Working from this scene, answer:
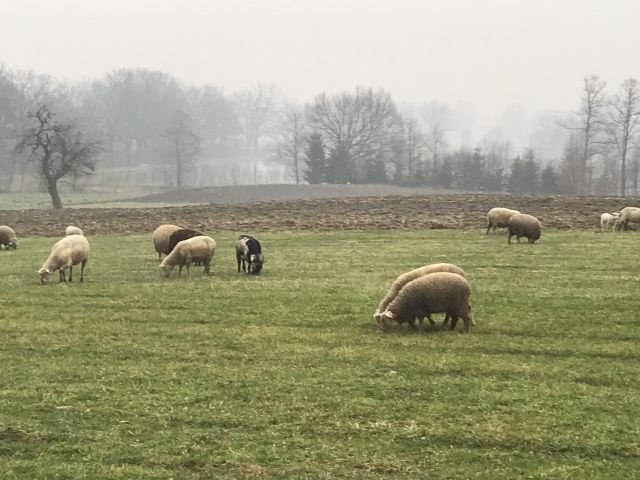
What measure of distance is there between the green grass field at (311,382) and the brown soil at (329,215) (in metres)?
14.9

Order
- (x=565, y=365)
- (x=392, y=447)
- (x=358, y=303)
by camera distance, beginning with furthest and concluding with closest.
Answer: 1. (x=358, y=303)
2. (x=565, y=365)
3. (x=392, y=447)

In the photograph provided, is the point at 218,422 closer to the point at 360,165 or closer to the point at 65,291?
the point at 65,291

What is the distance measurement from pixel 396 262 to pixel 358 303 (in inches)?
259

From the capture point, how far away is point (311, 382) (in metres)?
9.18

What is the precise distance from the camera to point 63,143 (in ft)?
181

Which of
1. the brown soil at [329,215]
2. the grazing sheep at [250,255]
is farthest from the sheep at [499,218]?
the grazing sheep at [250,255]

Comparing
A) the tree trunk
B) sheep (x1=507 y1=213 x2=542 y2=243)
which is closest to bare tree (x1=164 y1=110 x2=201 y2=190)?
the tree trunk

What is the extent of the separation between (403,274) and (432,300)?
3.16 meters

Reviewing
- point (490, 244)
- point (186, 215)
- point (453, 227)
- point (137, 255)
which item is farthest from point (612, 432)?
point (186, 215)

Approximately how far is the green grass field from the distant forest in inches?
1784

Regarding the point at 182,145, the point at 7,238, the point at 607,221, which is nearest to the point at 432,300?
the point at 607,221

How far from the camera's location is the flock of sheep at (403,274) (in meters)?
11.8

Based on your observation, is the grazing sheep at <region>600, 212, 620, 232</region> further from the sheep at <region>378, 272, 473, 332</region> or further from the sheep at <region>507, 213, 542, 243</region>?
the sheep at <region>378, 272, 473, 332</region>

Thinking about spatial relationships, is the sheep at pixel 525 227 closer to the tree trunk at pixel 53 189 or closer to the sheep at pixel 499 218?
the sheep at pixel 499 218
